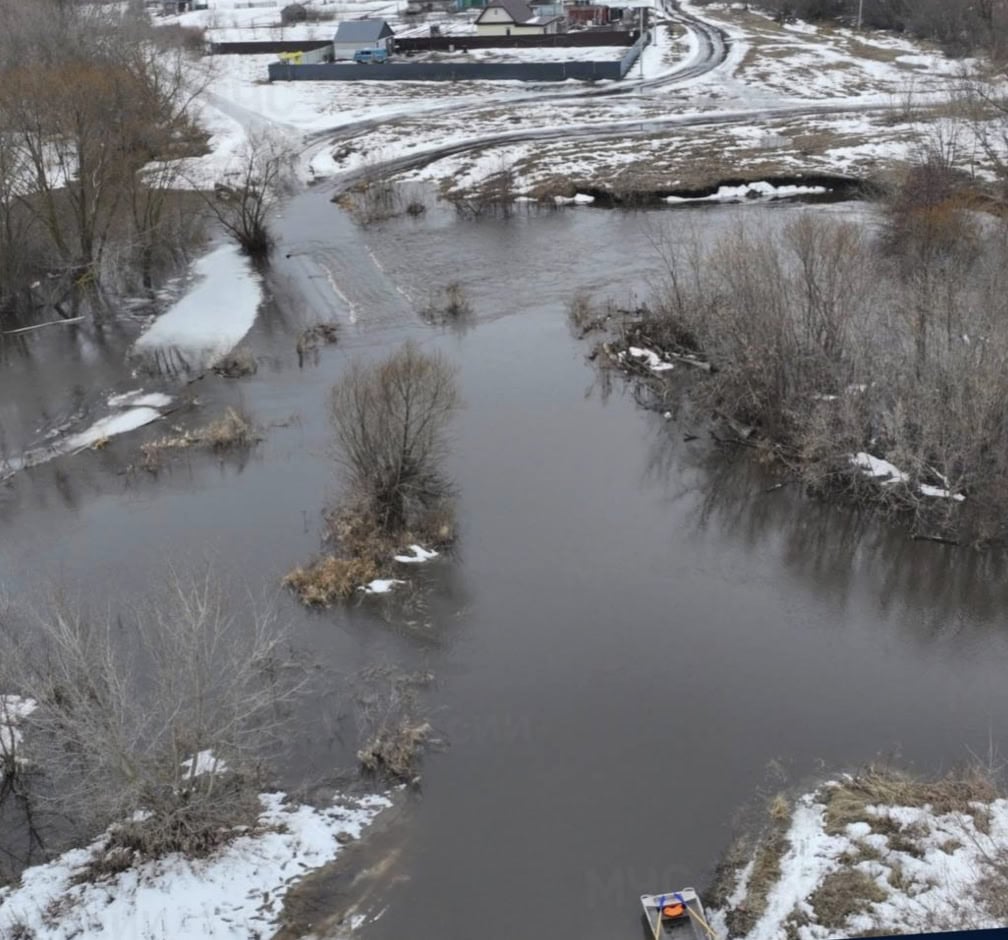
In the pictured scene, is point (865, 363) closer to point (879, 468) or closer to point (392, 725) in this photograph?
point (879, 468)

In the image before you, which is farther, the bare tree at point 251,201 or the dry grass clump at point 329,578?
the bare tree at point 251,201

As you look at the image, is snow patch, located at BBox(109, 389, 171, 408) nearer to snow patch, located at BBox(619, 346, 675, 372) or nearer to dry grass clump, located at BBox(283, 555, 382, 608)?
dry grass clump, located at BBox(283, 555, 382, 608)

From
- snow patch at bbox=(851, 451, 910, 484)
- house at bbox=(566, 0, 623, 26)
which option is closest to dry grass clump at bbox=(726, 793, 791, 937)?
snow patch at bbox=(851, 451, 910, 484)

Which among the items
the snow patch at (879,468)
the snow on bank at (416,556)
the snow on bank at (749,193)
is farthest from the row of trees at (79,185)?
the snow patch at (879,468)

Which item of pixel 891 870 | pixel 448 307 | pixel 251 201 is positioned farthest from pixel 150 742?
pixel 251 201

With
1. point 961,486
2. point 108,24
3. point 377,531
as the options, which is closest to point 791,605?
point 961,486

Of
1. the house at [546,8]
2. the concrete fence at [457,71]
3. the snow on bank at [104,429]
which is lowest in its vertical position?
the snow on bank at [104,429]

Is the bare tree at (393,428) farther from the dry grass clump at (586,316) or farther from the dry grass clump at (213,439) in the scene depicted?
the dry grass clump at (586,316)
